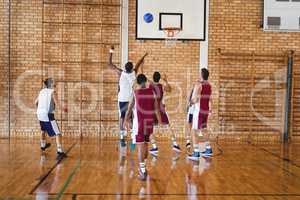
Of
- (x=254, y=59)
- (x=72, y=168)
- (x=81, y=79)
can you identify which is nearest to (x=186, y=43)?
(x=254, y=59)

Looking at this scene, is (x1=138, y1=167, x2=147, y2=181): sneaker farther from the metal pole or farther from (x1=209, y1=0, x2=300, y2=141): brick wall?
the metal pole

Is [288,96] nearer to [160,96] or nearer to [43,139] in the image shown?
[160,96]

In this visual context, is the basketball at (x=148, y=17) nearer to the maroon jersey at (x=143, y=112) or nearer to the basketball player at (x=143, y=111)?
the basketball player at (x=143, y=111)

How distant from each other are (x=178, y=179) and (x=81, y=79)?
6.23m

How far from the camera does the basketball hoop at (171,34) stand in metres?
12.0

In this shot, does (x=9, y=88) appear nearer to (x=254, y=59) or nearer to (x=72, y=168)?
(x=72, y=168)

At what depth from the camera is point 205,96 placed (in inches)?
341

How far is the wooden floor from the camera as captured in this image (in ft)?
19.3

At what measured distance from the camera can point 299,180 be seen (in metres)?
6.92

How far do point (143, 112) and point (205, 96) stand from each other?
2.30m

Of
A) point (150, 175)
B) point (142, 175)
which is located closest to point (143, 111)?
point (142, 175)

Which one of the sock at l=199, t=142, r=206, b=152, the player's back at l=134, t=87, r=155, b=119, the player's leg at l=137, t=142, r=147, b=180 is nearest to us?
the player's back at l=134, t=87, r=155, b=119

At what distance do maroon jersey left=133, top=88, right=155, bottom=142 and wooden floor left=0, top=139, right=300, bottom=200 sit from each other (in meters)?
0.74

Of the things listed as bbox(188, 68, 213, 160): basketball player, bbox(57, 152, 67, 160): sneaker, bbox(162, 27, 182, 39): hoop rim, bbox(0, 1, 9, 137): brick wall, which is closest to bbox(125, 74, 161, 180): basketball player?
bbox(188, 68, 213, 160): basketball player
